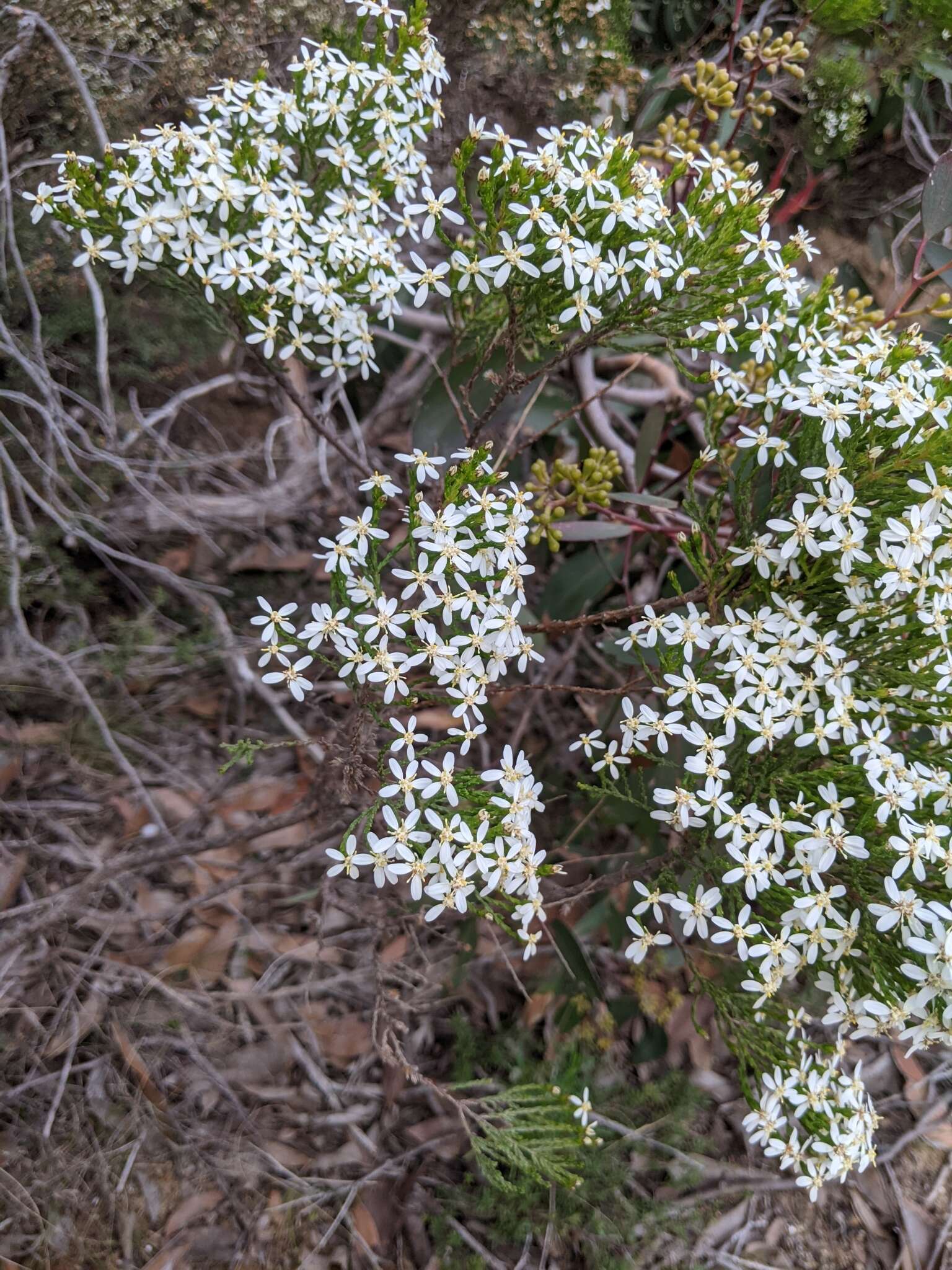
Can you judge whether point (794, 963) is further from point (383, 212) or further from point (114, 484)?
point (114, 484)

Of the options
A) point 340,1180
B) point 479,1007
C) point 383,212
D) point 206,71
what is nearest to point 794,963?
point 479,1007

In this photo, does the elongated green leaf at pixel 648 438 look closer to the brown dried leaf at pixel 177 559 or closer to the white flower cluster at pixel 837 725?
the white flower cluster at pixel 837 725

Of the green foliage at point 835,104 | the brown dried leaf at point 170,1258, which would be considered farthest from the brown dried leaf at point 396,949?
the green foliage at point 835,104

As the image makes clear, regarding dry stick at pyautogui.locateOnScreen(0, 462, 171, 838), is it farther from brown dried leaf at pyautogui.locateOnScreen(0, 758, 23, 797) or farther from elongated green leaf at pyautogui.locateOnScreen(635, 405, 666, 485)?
elongated green leaf at pyautogui.locateOnScreen(635, 405, 666, 485)

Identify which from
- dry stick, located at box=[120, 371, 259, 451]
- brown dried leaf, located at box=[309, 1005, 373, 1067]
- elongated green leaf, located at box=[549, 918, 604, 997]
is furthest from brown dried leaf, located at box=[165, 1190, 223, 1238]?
dry stick, located at box=[120, 371, 259, 451]

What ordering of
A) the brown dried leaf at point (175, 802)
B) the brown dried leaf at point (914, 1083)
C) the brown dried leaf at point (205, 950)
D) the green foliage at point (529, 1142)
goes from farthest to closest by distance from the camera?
the brown dried leaf at point (914, 1083), the brown dried leaf at point (175, 802), the brown dried leaf at point (205, 950), the green foliage at point (529, 1142)
